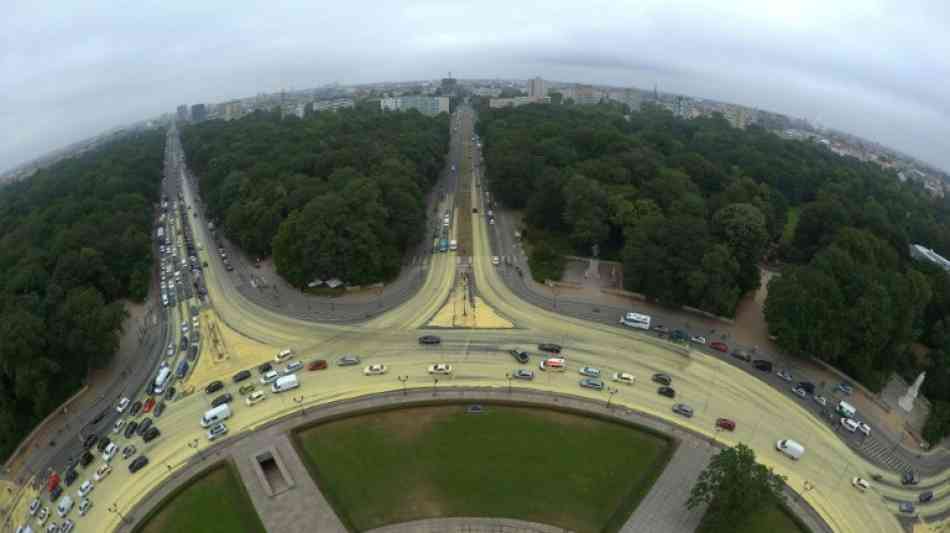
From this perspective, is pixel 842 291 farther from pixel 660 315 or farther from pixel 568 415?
pixel 568 415

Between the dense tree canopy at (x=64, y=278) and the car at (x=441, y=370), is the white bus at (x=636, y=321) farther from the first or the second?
the dense tree canopy at (x=64, y=278)

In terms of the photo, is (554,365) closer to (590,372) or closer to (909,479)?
(590,372)

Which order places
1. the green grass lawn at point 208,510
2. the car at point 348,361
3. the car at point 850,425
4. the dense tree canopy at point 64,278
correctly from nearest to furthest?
the green grass lawn at point 208,510
the car at point 850,425
the dense tree canopy at point 64,278
the car at point 348,361

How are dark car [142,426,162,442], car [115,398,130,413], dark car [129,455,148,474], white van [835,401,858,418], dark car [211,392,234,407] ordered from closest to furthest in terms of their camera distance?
1. dark car [129,455,148,474]
2. dark car [142,426,162,442]
3. white van [835,401,858,418]
4. dark car [211,392,234,407]
5. car [115,398,130,413]

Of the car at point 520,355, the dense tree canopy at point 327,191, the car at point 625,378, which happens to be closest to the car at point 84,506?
the dense tree canopy at point 327,191

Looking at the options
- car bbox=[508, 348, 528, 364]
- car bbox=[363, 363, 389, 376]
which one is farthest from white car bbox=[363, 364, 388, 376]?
car bbox=[508, 348, 528, 364]

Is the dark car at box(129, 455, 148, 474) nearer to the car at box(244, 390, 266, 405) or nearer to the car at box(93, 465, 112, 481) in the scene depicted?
the car at box(93, 465, 112, 481)
